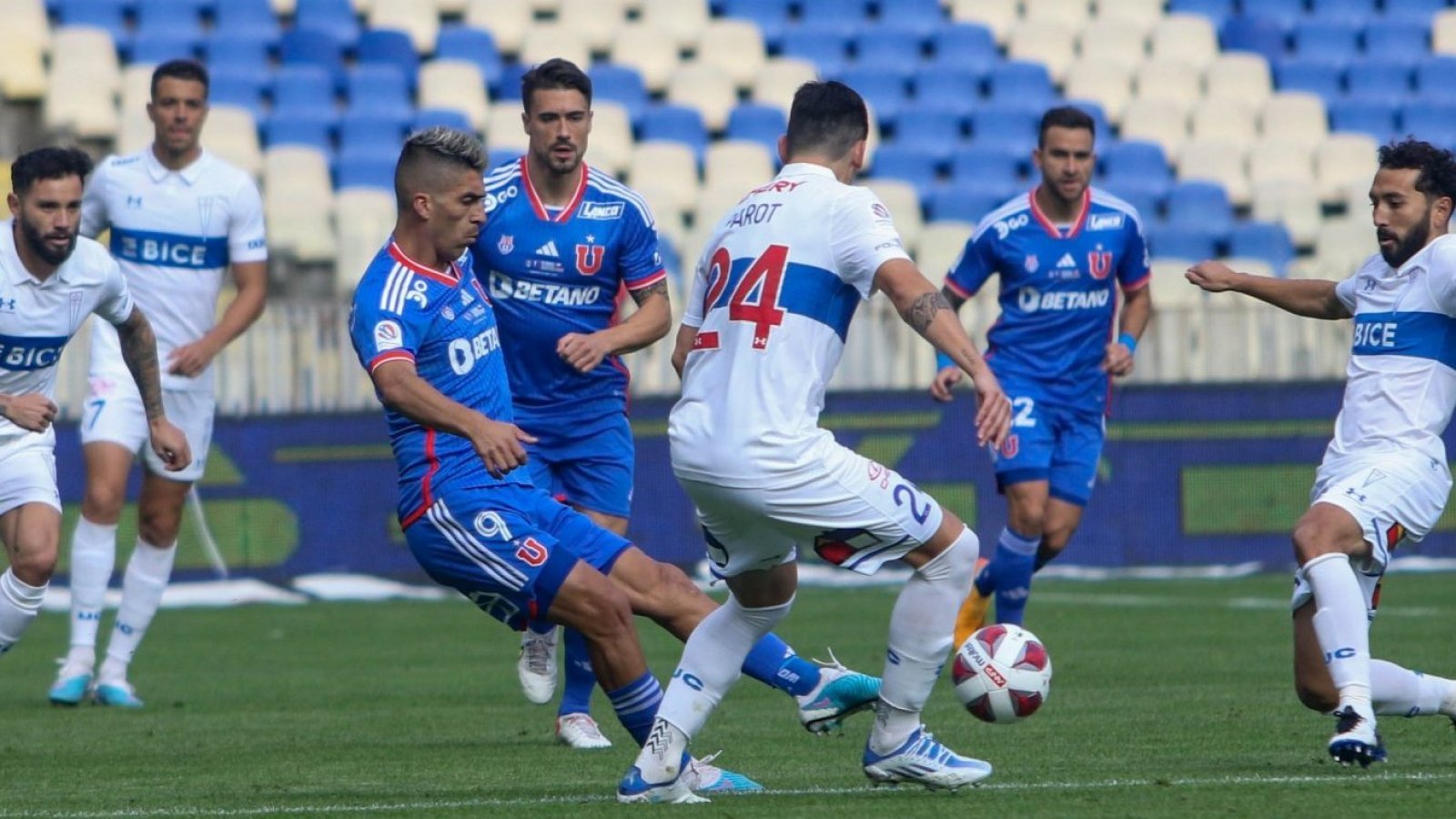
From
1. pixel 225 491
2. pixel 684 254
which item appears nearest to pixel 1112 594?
pixel 684 254

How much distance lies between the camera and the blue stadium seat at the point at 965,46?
75.2ft

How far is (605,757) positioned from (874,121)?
1496 cm

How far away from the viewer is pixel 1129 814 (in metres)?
5.89

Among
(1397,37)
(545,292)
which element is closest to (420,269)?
(545,292)

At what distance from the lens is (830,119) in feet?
21.3

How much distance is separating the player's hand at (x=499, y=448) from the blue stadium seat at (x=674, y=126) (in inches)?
614

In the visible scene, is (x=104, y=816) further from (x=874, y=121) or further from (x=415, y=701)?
(x=874, y=121)

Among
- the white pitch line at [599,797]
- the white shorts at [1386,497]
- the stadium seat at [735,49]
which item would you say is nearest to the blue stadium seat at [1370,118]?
the stadium seat at [735,49]

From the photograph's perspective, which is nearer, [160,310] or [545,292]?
[545,292]

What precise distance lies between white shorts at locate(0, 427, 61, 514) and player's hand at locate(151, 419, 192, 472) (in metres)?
0.43

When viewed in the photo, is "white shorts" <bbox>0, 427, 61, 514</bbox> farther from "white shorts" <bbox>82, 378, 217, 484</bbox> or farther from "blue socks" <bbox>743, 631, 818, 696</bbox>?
"blue socks" <bbox>743, 631, 818, 696</bbox>

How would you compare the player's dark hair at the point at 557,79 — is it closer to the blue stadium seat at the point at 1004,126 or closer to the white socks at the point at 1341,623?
the white socks at the point at 1341,623

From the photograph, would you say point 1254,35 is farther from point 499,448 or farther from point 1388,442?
point 499,448

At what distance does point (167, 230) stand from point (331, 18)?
40.1 ft
